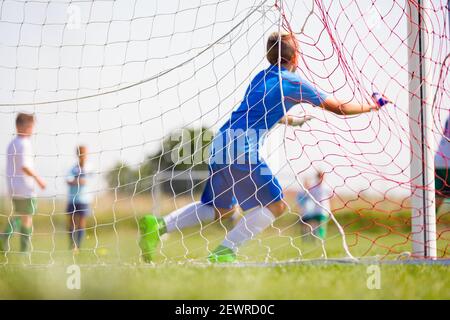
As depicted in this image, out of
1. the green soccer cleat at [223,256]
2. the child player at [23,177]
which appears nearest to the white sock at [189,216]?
the green soccer cleat at [223,256]

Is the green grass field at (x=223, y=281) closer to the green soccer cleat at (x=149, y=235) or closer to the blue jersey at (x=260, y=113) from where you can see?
the green soccer cleat at (x=149, y=235)

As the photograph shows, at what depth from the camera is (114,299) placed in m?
2.61

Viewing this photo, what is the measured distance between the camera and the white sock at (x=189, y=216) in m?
3.94

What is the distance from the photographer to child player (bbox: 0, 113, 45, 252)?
449 centimetres

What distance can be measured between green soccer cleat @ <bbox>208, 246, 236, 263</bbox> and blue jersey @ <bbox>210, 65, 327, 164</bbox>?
0.50 metres

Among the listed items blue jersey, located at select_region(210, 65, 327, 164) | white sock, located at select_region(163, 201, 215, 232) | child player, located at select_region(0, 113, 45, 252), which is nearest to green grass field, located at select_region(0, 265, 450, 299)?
white sock, located at select_region(163, 201, 215, 232)

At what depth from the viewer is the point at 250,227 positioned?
372 centimetres

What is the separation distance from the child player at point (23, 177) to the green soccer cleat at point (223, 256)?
146cm

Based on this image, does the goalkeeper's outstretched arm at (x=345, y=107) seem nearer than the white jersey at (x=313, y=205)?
Yes

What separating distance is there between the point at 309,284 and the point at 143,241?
133cm

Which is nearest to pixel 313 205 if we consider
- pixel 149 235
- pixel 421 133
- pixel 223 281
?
pixel 421 133

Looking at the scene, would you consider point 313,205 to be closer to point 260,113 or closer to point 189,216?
point 189,216

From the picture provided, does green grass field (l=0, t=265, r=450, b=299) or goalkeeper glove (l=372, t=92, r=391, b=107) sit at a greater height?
goalkeeper glove (l=372, t=92, r=391, b=107)

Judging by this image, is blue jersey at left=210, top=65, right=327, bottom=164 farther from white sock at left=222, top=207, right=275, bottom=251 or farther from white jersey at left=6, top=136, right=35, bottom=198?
white jersey at left=6, top=136, right=35, bottom=198
